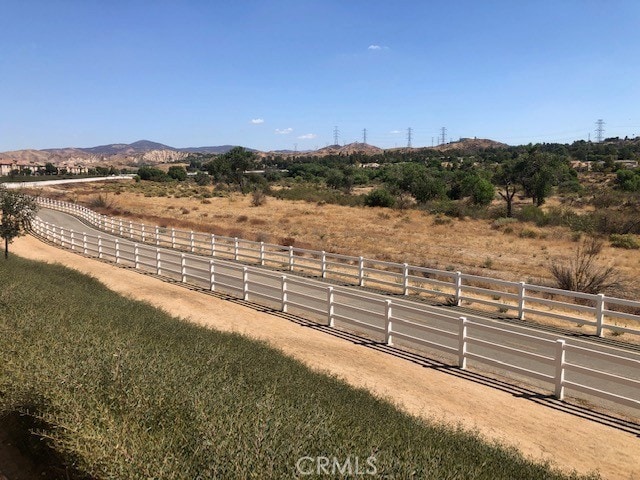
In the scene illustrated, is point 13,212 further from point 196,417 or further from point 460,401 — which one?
point 196,417

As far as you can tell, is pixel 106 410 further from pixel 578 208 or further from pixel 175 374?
pixel 578 208

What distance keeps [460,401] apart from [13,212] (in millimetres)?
23512

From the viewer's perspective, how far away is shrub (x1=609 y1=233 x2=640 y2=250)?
31203 millimetres

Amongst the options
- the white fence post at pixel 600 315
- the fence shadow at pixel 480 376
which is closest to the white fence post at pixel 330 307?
the fence shadow at pixel 480 376

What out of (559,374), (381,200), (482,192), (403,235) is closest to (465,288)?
(559,374)

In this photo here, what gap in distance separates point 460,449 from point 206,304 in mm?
11230

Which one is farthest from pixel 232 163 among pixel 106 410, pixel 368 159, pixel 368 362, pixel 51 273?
pixel 368 159

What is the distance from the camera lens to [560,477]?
18.5 ft

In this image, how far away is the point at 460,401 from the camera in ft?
28.5

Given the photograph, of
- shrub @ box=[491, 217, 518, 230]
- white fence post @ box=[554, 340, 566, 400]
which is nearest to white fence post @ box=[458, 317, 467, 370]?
white fence post @ box=[554, 340, 566, 400]

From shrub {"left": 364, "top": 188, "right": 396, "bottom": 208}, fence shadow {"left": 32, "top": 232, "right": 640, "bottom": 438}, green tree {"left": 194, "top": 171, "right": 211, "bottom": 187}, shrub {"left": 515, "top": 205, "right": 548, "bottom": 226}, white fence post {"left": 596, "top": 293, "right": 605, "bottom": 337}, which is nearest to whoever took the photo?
fence shadow {"left": 32, "top": 232, "right": 640, "bottom": 438}

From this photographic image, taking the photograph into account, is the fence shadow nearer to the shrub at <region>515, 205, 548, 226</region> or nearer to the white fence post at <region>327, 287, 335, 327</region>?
the white fence post at <region>327, 287, 335, 327</region>

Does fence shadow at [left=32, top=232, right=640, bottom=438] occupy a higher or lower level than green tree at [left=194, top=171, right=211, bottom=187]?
lower

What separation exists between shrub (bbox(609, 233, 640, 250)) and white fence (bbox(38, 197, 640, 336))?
1518cm
